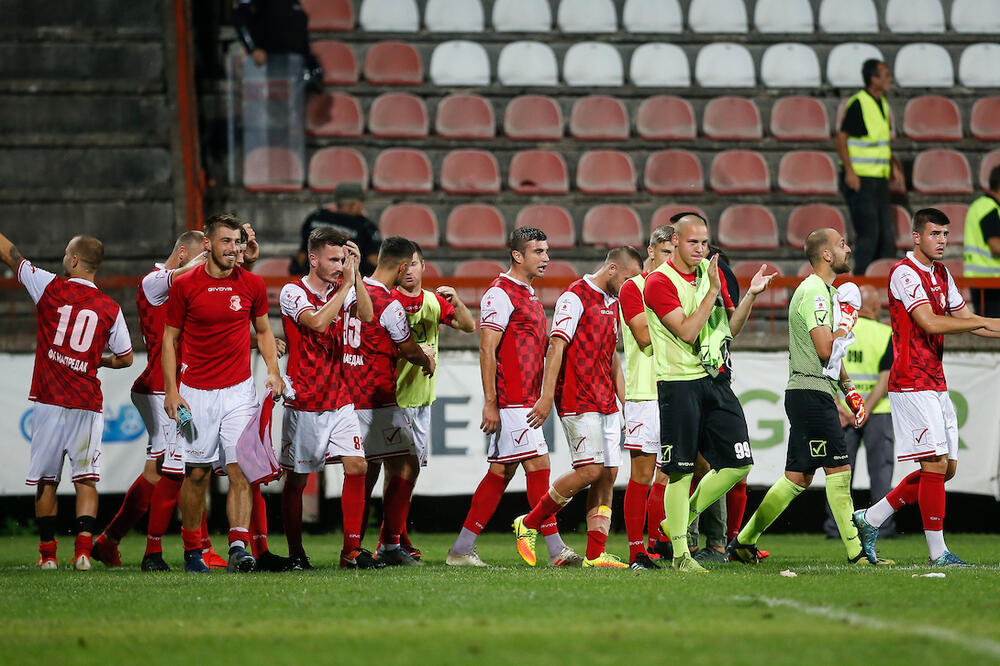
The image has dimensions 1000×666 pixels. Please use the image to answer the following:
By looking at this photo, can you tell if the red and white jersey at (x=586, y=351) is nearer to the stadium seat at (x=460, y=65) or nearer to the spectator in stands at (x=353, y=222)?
the spectator in stands at (x=353, y=222)

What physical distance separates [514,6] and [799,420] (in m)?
10.5

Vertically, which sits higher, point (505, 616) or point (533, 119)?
point (533, 119)

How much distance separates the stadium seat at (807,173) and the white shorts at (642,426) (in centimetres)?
756

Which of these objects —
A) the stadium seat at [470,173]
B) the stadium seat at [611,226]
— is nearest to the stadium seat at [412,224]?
the stadium seat at [470,173]

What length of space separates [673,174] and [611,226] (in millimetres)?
1314

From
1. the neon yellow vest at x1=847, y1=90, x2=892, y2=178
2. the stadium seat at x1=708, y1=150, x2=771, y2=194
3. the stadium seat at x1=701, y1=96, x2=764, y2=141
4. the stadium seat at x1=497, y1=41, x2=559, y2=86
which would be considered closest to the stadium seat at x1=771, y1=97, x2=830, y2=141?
the stadium seat at x1=701, y1=96, x2=764, y2=141

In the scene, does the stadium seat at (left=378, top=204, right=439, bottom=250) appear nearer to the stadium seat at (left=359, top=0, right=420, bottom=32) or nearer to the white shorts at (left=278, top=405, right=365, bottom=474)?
the stadium seat at (left=359, top=0, right=420, bottom=32)

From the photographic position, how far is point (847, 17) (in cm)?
1789

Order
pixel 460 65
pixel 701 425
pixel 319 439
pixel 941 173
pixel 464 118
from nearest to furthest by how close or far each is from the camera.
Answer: pixel 701 425 → pixel 319 439 → pixel 941 173 → pixel 464 118 → pixel 460 65

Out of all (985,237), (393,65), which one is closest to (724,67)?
(393,65)

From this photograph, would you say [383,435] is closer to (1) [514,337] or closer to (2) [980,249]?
(1) [514,337]

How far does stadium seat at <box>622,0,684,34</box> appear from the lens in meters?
17.6

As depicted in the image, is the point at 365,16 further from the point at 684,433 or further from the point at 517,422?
the point at 684,433

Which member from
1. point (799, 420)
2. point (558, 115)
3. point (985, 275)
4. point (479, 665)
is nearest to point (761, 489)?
point (985, 275)
